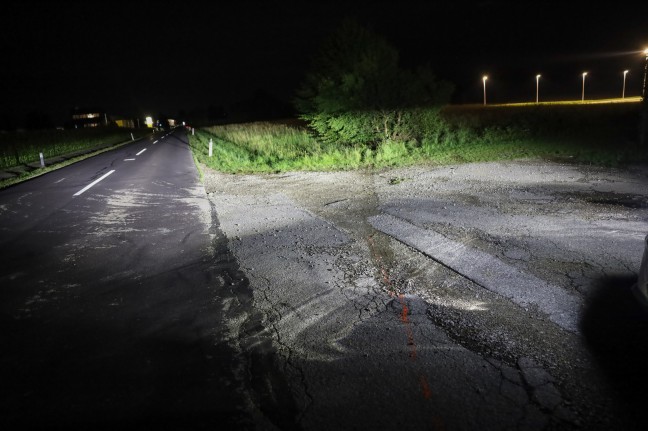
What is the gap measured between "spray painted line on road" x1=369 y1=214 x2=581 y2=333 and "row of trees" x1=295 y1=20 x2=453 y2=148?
494 inches

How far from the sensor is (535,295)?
414cm

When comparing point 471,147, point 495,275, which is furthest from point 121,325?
point 471,147

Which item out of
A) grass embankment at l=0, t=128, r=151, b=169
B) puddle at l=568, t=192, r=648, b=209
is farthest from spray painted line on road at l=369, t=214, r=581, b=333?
grass embankment at l=0, t=128, r=151, b=169

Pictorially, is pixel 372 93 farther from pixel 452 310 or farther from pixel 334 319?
pixel 334 319

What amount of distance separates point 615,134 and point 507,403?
1845 centimetres

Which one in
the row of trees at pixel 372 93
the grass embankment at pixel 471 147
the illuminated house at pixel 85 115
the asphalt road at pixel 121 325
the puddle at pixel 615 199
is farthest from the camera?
the illuminated house at pixel 85 115

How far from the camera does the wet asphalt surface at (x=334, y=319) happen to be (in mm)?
2693

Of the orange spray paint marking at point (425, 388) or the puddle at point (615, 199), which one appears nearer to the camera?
the orange spray paint marking at point (425, 388)

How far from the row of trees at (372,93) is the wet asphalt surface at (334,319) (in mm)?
10947

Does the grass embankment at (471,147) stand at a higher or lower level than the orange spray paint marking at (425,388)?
higher

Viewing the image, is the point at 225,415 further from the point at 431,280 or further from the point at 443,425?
the point at 431,280

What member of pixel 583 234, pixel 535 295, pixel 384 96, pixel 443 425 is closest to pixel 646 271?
pixel 535 295

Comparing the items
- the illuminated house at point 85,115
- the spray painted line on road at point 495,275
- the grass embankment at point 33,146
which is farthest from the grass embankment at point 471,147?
the illuminated house at point 85,115

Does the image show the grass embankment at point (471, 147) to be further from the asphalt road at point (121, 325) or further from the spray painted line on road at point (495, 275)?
the spray painted line on road at point (495, 275)
